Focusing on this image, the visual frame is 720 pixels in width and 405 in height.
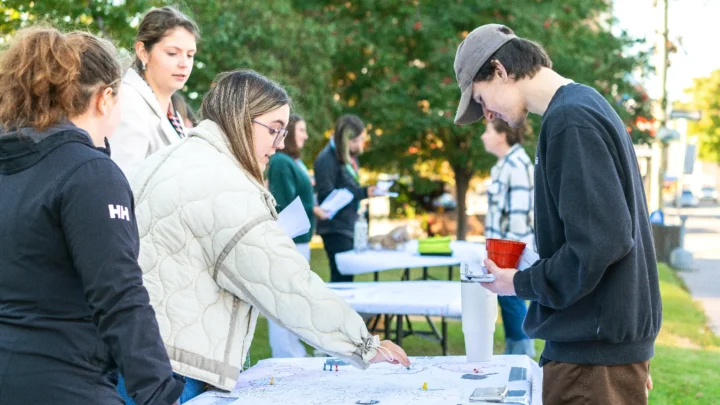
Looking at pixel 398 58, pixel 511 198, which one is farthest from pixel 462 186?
pixel 511 198

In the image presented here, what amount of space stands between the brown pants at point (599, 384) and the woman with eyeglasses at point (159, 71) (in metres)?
1.89

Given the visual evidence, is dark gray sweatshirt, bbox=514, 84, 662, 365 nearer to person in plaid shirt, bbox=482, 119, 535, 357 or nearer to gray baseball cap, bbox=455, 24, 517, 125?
gray baseball cap, bbox=455, 24, 517, 125

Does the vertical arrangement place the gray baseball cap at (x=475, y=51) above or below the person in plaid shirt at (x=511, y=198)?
above

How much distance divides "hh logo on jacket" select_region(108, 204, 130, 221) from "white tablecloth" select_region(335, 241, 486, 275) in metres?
4.83

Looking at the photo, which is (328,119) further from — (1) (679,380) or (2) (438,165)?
(1) (679,380)

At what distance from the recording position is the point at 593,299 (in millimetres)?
2336

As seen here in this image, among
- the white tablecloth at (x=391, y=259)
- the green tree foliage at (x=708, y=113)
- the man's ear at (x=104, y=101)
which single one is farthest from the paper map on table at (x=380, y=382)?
the green tree foliage at (x=708, y=113)

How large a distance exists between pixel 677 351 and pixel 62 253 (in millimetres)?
7277

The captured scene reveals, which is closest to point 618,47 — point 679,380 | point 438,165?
point 438,165

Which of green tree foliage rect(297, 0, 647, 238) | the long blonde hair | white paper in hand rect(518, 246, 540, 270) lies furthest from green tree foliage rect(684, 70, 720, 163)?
the long blonde hair

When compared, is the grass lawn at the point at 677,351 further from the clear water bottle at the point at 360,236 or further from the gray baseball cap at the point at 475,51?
the gray baseball cap at the point at 475,51

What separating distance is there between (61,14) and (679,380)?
6880mm

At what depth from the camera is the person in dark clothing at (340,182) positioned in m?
7.23

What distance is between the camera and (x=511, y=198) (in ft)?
19.8
